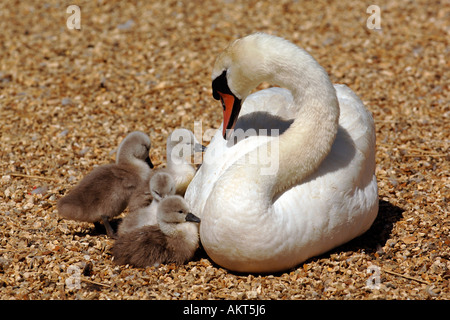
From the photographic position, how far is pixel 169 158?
6.76 m

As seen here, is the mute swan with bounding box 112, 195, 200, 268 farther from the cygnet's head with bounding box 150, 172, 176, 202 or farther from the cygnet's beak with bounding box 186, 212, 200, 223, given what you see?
the cygnet's head with bounding box 150, 172, 176, 202

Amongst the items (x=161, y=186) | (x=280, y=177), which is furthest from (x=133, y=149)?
(x=280, y=177)

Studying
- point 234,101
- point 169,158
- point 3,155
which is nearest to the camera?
point 234,101

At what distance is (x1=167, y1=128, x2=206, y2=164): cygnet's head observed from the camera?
6.71 metres

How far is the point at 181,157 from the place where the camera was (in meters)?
6.69

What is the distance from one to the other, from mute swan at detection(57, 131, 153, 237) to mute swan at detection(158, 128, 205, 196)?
275mm

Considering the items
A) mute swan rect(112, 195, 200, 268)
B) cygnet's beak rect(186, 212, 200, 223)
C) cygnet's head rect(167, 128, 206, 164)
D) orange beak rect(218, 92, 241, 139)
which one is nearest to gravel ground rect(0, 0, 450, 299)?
mute swan rect(112, 195, 200, 268)

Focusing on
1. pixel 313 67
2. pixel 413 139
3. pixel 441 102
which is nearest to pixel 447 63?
pixel 441 102

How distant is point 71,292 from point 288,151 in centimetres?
205

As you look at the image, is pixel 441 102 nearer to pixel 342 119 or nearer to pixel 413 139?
pixel 413 139

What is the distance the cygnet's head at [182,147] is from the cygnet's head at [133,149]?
300 mm

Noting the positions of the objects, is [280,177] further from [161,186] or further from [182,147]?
[182,147]

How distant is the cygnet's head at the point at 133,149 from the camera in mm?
6484

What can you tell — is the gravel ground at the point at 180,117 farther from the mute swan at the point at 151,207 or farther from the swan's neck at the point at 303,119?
the swan's neck at the point at 303,119
